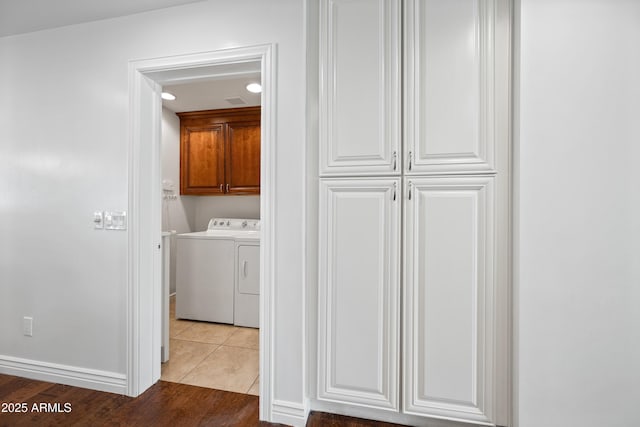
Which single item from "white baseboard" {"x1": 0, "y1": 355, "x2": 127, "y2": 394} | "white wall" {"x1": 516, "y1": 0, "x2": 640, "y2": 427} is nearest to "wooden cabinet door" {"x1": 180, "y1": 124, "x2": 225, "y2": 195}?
"white baseboard" {"x1": 0, "y1": 355, "x2": 127, "y2": 394}

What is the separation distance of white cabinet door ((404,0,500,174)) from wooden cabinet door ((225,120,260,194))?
2.56 meters

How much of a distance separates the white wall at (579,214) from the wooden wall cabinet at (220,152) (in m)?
3.01

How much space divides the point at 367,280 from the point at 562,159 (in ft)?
3.37

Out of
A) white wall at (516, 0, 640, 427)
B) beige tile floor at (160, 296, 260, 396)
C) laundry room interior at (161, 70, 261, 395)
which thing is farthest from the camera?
laundry room interior at (161, 70, 261, 395)

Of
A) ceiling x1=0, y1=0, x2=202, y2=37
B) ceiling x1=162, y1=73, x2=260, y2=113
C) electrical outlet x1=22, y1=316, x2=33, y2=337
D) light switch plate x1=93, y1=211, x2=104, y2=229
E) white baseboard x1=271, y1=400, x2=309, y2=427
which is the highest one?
ceiling x1=162, y1=73, x2=260, y2=113

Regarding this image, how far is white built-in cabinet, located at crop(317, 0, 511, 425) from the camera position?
1.54 meters

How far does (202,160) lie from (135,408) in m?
2.88

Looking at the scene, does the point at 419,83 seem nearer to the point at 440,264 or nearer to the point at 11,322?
the point at 440,264

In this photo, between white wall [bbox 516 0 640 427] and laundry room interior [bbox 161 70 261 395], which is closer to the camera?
white wall [bbox 516 0 640 427]

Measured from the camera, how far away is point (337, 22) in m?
1.70

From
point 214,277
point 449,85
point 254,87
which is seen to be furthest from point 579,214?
point 214,277

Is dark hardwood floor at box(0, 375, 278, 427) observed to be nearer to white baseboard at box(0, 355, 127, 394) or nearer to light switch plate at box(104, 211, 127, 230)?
white baseboard at box(0, 355, 127, 394)

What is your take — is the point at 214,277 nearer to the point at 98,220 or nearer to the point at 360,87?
the point at 98,220

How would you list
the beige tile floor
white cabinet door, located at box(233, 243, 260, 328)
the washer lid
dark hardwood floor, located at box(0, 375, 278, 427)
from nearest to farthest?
dark hardwood floor, located at box(0, 375, 278, 427), the beige tile floor, white cabinet door, located at box(233, 243, 260, 328), the washer lid
